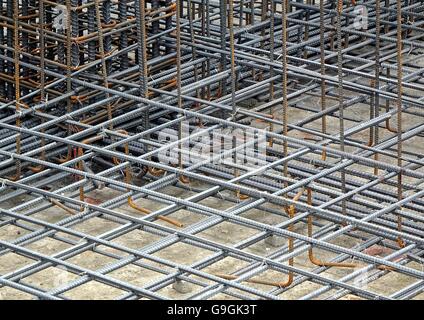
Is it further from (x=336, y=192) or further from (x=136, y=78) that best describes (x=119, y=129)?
(x=336, y=192)

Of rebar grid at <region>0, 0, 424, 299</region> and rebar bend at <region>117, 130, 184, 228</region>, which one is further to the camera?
rebar bend at <region>117, 130, 184, 228</region>

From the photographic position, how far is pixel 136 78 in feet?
63.2

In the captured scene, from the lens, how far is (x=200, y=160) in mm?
17219

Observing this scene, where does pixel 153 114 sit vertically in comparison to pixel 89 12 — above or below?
below

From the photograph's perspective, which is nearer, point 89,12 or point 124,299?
point 124,299

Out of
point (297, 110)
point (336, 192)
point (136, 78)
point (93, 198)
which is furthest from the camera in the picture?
point (297, 110)

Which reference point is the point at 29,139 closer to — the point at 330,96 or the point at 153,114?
the point at 153,114

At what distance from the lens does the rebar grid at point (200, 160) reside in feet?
49.4

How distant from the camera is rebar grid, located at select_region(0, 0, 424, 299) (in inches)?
593

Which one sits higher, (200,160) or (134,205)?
(200,160)

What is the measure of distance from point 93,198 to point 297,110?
3.83 m

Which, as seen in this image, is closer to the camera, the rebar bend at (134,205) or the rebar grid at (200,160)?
the rebar grid at (200,160)

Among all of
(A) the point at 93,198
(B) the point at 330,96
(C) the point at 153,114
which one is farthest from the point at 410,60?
(A) the point at 93,198
